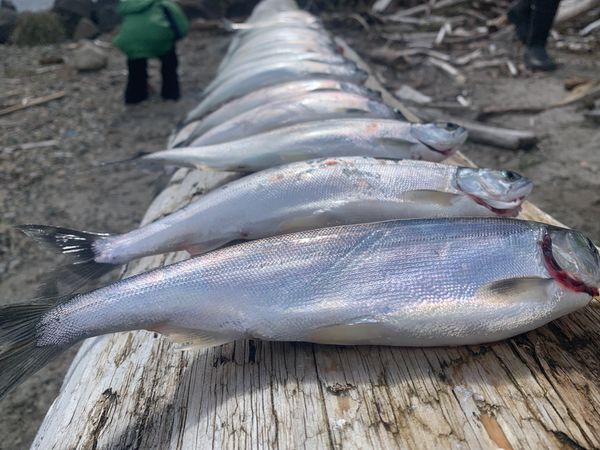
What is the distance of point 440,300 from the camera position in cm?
179

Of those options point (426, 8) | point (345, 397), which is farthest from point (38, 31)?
point (345, 397)

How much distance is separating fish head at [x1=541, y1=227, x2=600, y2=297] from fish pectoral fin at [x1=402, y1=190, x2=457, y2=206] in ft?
A: 1.74

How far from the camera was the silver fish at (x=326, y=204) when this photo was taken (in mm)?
2373

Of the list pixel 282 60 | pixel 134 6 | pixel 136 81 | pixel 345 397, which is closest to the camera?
pixel 345 397

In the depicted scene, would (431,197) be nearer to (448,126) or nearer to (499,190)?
(499,190)

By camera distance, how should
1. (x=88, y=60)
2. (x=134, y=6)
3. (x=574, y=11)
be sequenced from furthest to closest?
(x=88, y=60)
(x=574, y=11)
(x=134, y=6)

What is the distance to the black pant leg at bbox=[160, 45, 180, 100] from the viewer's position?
8.40 metres

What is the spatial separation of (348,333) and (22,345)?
3.64 feet

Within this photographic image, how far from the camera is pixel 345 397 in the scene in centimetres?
169

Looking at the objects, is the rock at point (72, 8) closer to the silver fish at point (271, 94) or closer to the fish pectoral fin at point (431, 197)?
the silver fish at point (271, 94)

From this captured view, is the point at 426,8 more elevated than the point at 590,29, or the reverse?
the point at 590,29

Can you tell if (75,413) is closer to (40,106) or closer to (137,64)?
(137,64)

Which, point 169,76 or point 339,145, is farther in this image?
point 169,76

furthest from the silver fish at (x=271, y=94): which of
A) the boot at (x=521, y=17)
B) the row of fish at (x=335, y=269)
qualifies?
the boot at (x=521, y=17)
